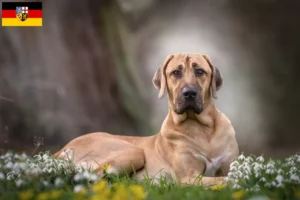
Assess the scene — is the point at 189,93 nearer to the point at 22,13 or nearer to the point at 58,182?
the point at 58,182

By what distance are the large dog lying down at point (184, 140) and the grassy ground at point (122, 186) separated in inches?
25.7

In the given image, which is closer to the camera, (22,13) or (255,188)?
(255,188)

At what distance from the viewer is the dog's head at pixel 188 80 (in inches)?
198

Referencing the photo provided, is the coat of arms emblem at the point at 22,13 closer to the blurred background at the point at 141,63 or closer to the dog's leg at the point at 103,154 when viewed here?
the blurred background at the point at 141,63

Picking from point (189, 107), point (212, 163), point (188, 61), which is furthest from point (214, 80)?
point (212, 163)

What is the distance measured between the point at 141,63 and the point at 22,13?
5.75 feet

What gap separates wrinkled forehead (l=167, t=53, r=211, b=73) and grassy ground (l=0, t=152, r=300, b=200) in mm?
1206

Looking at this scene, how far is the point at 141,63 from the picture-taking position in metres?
7.29

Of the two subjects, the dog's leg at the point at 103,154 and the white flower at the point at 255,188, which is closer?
the white flower at the point at 255,188

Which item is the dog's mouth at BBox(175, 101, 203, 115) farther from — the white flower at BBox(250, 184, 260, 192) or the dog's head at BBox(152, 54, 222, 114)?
the white flower at BBox(250, 184, 260, 192)

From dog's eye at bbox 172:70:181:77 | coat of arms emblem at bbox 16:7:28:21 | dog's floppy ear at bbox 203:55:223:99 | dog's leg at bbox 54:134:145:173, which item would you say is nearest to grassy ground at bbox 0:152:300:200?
dog's leg at bbox 54:134:145:173

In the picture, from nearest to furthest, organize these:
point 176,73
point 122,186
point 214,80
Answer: point 122,186 → point 176,73 → point 214,80

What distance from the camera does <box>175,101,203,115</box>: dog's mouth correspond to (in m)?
5.02

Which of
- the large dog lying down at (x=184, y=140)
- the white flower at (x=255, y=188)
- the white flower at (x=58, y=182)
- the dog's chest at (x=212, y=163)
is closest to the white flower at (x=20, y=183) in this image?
the white flower at (x=58, y=182)
